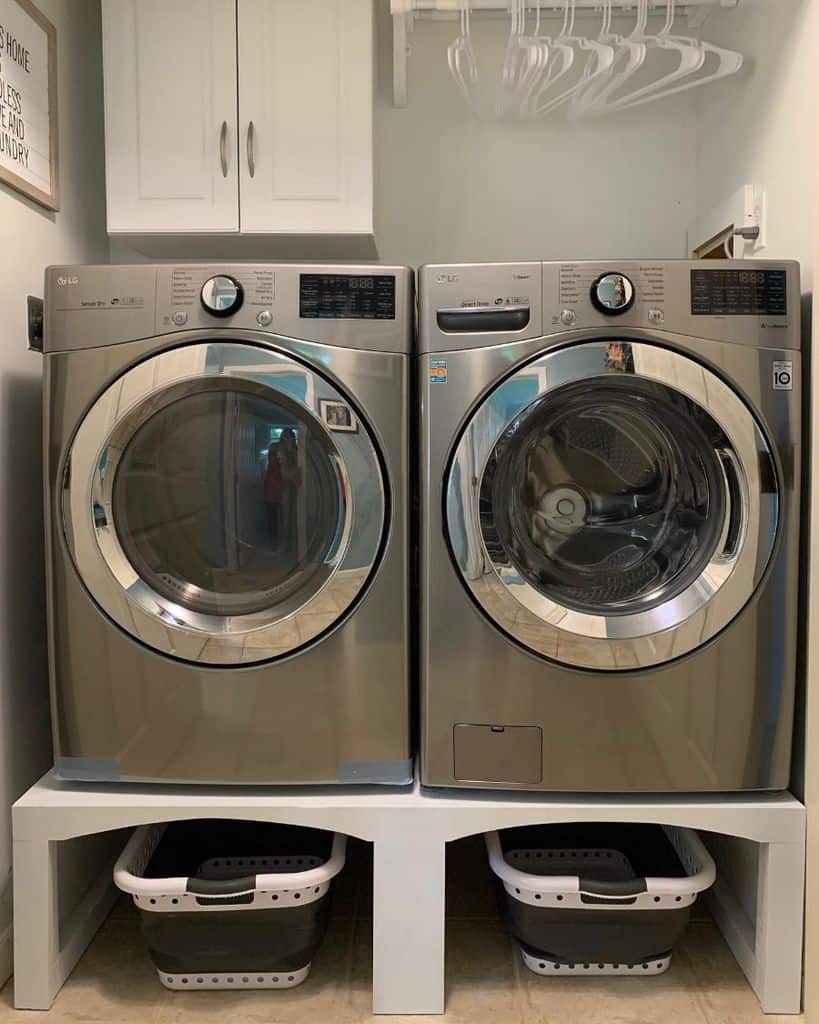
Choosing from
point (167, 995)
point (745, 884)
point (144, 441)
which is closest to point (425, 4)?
point (144, 441)

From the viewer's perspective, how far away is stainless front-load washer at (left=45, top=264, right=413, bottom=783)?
57.0 inches

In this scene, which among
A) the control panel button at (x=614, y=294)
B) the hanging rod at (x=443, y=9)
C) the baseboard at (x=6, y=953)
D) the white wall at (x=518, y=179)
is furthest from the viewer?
the white wall at (x=518, y=179)

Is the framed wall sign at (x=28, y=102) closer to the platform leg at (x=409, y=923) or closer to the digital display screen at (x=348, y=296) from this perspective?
the digital display screen at (x=348, y=296)

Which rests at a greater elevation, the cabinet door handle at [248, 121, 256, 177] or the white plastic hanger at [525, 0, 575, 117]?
the white plastic hanger at [525, 0, 575, 117]

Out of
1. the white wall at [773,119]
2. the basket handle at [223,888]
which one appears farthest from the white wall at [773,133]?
the basket handle at [223,888]

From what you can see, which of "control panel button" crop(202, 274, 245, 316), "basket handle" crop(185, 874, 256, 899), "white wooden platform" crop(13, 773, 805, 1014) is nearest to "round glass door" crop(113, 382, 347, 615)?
"control panel button" crop(202, 274, 245, 316)

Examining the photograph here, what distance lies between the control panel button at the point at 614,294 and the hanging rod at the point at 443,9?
2.55 feet

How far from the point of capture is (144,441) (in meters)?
1.49

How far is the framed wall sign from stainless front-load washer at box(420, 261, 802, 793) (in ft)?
2.85

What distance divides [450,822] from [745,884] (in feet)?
2.15

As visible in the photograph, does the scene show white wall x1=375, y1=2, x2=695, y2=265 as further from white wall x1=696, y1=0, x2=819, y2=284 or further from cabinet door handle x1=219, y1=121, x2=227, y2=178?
cabinet door handle x1=219, y1=121, x2=227, y2=178

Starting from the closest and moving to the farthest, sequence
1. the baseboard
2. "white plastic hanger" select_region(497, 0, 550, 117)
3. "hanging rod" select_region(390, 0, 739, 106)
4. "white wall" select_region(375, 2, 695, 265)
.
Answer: the baseboard
"white plastic hanger" select_region(497, 0, 550, 117)
"hanging rod" select_region(390, 0, 739, 106)
"white wall" select_region(375, 2, 695, 265)

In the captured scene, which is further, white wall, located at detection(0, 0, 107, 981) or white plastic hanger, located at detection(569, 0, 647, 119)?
white plastic hanger, located at detection(569, 0, 647, 119)

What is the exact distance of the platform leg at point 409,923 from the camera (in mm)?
1438
